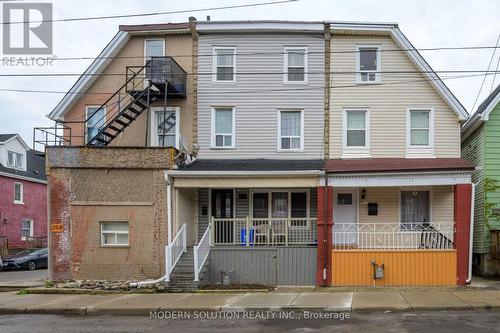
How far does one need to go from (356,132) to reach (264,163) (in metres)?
3.67

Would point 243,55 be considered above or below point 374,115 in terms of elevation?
above

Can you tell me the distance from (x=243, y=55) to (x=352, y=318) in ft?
38.8

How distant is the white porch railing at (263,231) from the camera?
727 inches

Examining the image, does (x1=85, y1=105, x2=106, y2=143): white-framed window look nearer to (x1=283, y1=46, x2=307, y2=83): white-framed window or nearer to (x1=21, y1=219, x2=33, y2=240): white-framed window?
(x1=283, y1=46, x2=307, y2=83): white-framed window

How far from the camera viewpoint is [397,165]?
18234 millimetres

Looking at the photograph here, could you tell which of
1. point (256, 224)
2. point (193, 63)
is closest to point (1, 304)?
point (256, 224)

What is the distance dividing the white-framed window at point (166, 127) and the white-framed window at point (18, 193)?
2078 centimetres

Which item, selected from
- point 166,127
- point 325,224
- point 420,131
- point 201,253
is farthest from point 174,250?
point 420,131

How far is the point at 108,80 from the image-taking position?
69.7 feet

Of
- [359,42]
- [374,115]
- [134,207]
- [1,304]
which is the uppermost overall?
[359,42]

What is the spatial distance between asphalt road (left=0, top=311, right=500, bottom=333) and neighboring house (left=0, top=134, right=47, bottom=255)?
82.6 ft

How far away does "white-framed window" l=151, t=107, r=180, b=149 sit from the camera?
20.8 meters

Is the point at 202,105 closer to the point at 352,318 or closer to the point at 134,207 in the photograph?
the point at 134,207

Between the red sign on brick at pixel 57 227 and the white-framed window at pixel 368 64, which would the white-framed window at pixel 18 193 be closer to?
the red sign on brick at pixel 57 227
